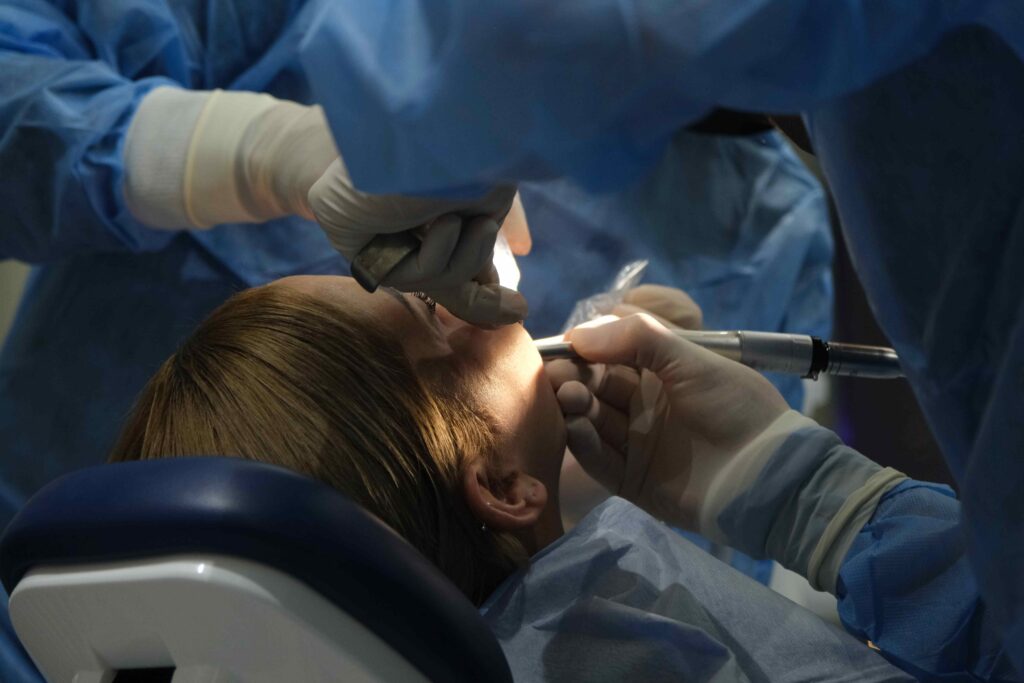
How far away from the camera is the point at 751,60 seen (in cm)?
58

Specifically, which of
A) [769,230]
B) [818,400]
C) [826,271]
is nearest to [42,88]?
[769,230]

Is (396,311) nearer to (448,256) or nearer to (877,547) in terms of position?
(448,256)

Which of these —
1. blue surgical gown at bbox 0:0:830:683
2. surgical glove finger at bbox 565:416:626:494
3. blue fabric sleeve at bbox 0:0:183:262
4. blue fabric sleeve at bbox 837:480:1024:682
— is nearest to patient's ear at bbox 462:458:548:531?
surgical glove finger at bbox 565:416:626:494

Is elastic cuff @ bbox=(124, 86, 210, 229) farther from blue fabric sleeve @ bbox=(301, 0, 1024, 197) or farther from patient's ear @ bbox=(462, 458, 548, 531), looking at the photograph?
blue fabric sleeve @ bbox=(301, 0, 1024, 197)

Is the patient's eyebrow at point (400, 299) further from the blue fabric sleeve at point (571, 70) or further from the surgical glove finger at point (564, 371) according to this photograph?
the blue fabric sleeve at point (571, 70)

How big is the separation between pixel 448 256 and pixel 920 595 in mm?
590

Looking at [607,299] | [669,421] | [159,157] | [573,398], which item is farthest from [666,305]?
[159,157]

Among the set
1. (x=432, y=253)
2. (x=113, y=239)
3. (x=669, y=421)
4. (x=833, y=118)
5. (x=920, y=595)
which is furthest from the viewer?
(x=113, y=239)

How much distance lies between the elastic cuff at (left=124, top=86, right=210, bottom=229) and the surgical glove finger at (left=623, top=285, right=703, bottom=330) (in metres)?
0.69

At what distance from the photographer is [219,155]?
1442 millimetres

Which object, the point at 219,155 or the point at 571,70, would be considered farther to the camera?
the point at 219,155

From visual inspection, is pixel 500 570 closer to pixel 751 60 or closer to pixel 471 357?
pixel 471 357

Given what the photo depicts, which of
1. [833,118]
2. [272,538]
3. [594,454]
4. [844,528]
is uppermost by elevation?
[833,118]

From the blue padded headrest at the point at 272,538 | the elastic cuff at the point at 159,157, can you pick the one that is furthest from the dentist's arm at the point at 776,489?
the elastic cuff at the point at 159,157
